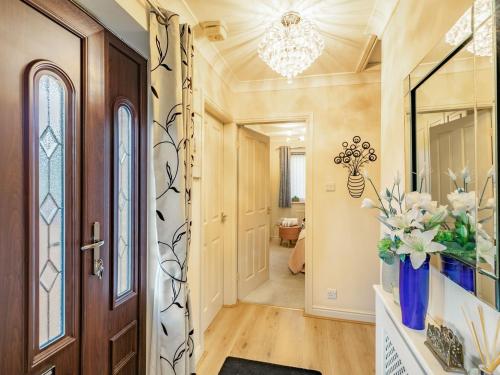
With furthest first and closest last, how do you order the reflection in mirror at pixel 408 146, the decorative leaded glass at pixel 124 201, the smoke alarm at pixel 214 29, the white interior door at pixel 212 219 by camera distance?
the white interior door at pixel 212 219
the smoke alarm at pixel 214 29
the decorative leaded glass at pixel 124 201
the reflection in mirror at pixel 408 146

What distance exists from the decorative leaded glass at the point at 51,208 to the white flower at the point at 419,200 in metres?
1.46

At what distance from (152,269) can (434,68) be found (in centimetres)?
180

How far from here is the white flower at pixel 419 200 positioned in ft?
3.33

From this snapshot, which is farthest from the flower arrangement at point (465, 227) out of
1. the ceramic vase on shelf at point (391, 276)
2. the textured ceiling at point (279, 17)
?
the textured ceiling at point (279, 17)

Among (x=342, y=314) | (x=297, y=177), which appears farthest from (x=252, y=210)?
(x=297, y=177)

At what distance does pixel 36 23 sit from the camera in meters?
1.03

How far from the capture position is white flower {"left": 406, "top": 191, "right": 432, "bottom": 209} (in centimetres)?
101

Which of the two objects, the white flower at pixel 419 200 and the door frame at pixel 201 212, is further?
the door frame at pixel 201 212

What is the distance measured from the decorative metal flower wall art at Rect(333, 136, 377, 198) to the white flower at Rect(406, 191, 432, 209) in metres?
1.74

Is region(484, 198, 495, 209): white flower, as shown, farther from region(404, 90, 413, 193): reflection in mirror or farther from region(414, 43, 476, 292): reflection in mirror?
region(404, 90, 413, 193): reflection in mirror

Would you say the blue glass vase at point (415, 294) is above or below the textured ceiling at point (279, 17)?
below

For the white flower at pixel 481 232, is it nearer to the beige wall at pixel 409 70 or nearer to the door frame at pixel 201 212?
the beige wall at pixel 409 70

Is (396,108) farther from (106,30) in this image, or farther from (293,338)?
(293,338)

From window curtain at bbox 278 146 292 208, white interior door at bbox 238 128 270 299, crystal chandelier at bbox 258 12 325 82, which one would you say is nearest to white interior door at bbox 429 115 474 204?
crystal chandelier at bbox 258 12 325 82
